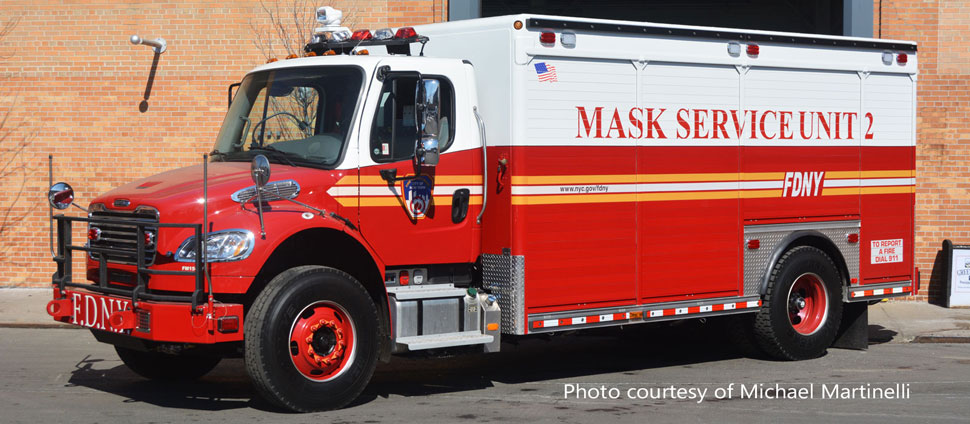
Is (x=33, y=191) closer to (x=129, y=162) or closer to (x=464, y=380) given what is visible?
(x=129, y=162)

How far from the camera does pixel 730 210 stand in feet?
34.3

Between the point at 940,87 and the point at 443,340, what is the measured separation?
9.67 m

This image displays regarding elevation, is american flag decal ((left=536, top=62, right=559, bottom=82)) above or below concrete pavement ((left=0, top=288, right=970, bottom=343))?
above

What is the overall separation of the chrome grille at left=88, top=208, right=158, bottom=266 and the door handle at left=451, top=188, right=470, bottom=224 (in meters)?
2.33

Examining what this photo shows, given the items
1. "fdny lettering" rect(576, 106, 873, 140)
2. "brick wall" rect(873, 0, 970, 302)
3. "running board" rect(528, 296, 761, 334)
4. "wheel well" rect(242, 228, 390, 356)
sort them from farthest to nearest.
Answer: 1. "brick wall" rect(873, 0, 970, 302)
2. "fdny lettering" rect(576, 106, 873, 140)
3. "running board" rect(528, 296, 761, 334)
4. "wheel well" rect(242, 228, 390, 356)

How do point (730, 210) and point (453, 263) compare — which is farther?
point (730, 210)

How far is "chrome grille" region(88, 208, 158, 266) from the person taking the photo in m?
8.07

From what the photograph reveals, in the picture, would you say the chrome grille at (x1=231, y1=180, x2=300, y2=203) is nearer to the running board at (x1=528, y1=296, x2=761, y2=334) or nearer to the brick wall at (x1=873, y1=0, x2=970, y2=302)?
the running board at (x1=528, y1=296, x2=761, y2=334)

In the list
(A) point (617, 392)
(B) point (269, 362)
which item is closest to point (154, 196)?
(B) point (269, 362)

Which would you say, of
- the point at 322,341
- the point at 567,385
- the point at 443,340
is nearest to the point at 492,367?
the point at 567,385

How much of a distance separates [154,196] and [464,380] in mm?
3183

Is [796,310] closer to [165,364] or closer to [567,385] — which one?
[567,385]

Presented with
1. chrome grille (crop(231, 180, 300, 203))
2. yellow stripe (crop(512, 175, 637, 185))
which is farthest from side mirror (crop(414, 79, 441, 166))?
chrome grille (crop(231, 180, 300, 203))

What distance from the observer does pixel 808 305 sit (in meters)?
11.4
